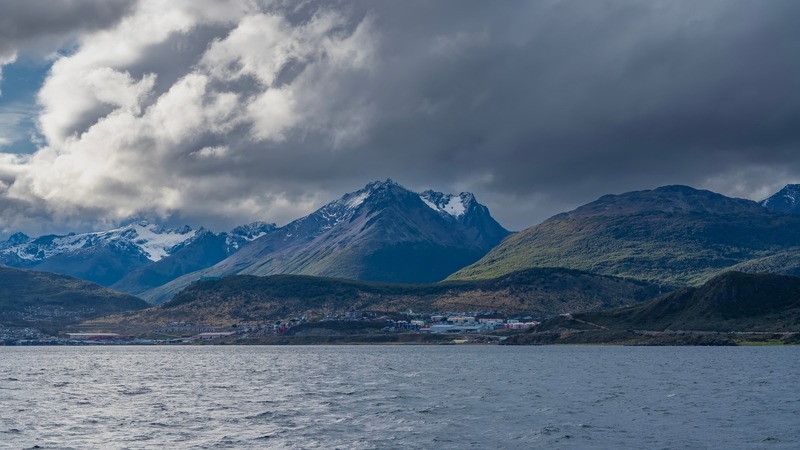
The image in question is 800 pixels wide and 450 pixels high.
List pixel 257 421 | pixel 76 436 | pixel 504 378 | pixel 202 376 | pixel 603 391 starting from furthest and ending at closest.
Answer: pixel 202 376, pixel 504 378, pixel 603 391, pixel 257 421, pixel 76 436

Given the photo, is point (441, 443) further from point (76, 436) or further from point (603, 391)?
point (603, 391)

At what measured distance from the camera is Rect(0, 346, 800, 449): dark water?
81125mm

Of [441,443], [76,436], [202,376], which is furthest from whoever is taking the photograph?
[202,376]

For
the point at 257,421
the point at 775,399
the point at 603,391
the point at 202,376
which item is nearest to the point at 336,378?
the point at 202,376

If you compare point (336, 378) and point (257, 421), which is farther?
point (336, 378)

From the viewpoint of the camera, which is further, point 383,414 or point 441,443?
point 383,414

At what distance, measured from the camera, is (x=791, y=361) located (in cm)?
18800

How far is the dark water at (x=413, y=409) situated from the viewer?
81.1 m

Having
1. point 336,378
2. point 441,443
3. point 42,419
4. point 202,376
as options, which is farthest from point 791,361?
point 42,419

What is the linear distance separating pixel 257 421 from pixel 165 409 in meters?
18.3

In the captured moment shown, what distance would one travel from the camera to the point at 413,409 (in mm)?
104625

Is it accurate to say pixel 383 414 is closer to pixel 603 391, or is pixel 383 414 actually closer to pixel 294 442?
pixel 294 442

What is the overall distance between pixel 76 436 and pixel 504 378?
283 ft

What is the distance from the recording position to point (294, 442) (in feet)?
261
